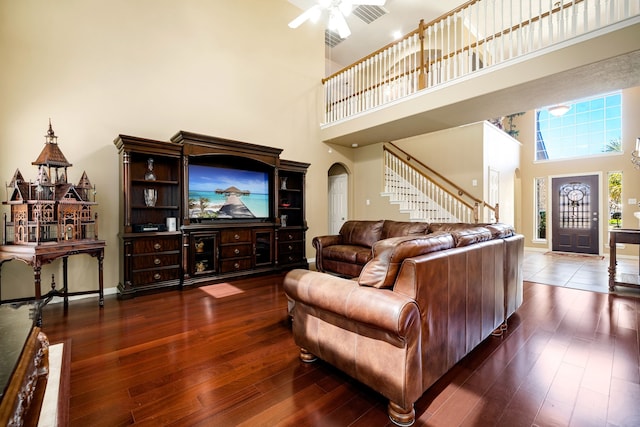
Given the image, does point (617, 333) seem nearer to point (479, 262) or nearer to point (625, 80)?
point (479, 262)

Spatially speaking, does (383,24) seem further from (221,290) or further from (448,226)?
(221,290)

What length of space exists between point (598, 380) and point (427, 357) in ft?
4.08

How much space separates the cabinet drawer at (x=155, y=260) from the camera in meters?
3.61

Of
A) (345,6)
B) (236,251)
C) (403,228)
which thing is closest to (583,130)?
(403,228)

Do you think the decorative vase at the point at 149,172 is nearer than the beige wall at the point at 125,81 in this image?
No

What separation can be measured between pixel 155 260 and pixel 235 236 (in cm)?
114

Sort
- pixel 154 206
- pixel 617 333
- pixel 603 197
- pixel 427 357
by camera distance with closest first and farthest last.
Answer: pixel 427 357, pixel 617 333, pixel 154 206, pixel 603 197

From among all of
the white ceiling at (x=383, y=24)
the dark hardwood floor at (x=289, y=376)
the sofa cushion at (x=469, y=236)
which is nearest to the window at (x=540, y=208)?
the white ceiling at (x=383, y=24)

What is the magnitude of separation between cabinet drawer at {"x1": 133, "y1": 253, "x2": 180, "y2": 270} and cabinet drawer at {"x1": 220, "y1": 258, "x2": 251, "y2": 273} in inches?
25.8

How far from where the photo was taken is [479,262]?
206 cm

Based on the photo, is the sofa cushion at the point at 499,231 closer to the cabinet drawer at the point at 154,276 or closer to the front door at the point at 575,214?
the cabinet drawer at the point at 154,276

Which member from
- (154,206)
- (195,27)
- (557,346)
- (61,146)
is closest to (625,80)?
(557,346)

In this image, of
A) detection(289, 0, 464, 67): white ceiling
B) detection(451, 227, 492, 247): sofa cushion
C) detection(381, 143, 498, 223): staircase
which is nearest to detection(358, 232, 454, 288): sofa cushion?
detection(451, 227, 492, 247): sofa cushion

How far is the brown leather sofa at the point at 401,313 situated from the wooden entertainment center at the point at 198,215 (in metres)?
2.60
